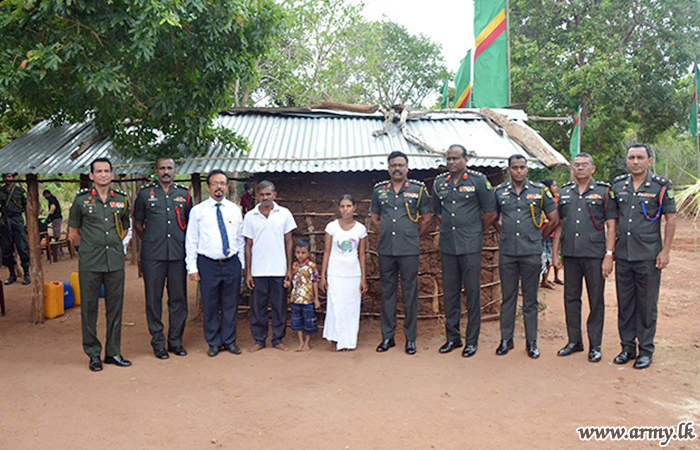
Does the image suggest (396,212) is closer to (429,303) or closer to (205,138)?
(429,303)

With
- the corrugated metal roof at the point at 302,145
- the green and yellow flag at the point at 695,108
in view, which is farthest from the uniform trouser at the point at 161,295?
the green and yellow flag at the point at 695,108

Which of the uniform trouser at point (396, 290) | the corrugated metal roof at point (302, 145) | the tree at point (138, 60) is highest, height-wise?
the tree at point (138, 60)

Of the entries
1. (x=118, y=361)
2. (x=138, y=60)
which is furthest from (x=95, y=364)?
(x=138, y=60)

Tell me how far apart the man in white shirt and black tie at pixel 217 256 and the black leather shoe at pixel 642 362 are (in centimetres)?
372

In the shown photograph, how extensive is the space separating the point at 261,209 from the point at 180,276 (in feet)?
3.36

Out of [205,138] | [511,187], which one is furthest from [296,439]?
[205,138]

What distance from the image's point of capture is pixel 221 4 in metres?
5.71

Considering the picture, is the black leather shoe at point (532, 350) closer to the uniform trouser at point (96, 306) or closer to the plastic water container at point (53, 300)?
the uniform trouser at point (96, 306)

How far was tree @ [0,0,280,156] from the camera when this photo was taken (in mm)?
5270

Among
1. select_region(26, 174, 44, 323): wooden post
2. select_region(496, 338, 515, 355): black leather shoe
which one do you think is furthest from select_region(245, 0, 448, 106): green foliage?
select_region(496, 338, 515, 355): black leather shoe

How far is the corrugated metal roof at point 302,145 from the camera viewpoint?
635cm

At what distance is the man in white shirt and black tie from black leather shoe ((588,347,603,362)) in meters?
3.37
